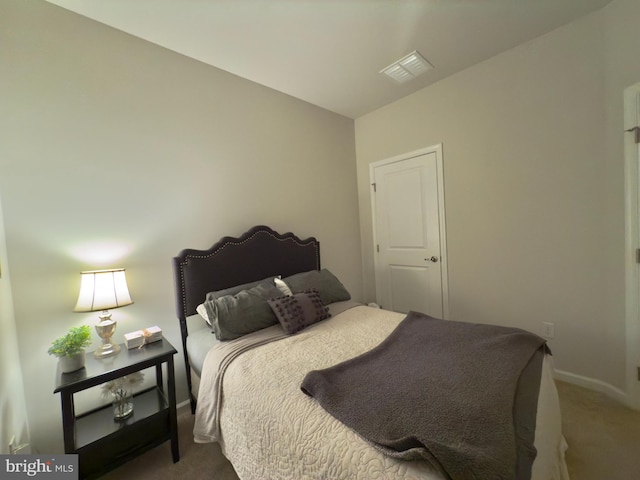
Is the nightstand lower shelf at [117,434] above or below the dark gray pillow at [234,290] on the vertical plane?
below

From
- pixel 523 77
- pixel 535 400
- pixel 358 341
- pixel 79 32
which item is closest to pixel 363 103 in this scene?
pixel 523 77

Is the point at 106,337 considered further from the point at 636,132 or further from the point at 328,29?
the point at 636,132

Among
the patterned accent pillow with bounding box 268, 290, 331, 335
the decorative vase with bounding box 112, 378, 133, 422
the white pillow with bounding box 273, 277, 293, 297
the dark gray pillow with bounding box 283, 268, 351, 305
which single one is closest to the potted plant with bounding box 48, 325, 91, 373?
the decorative vase with bounding box 112, 378, 133, 422

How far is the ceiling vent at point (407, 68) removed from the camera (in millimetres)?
2209

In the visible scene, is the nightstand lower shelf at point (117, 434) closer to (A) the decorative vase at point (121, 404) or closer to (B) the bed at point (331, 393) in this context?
(A) the decorative vase at point (121, 404)

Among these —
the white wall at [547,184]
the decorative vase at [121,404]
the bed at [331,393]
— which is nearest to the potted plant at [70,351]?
the decorative vase at [121,404]

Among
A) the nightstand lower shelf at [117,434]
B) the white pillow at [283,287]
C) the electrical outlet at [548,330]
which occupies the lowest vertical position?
the nightstand lower shelf at [117,434]

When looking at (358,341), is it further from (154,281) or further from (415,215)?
(415,215)

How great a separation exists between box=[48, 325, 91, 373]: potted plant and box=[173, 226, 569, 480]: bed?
594mm

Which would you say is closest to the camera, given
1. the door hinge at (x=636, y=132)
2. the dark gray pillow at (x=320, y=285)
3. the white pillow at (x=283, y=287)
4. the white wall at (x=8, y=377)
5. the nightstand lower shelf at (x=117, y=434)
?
the white wall at (x=8, y=377)

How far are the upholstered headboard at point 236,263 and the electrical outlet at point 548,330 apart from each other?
209cm

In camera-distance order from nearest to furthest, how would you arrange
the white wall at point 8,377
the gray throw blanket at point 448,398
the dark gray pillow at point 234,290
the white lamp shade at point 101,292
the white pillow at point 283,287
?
the gray throw blanket at point 448,398, the white wall at point 8,377, the white lamp shade at point 101,292, the dark gray pillow at point 234,290, the white pillow at point 283,287

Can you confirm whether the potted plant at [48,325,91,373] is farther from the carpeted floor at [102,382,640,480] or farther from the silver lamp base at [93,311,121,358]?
the carpeted floor at [102,382,640,480]

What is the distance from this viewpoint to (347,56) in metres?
2.15
